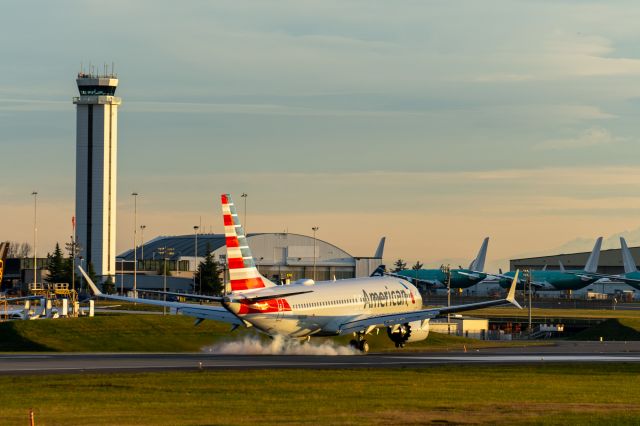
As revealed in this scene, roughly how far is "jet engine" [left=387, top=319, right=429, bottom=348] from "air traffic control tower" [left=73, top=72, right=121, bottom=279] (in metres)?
125

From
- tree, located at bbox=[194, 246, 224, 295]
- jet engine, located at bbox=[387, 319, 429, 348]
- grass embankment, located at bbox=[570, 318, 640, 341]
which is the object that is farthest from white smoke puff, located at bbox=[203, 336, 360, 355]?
tree, located at bbox=[194, 246, 224, 295]

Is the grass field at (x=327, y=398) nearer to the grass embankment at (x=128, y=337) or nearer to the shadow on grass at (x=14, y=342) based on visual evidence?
the grass embankment at (x=128, y=337)

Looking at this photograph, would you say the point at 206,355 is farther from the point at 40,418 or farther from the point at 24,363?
the point at 40,418

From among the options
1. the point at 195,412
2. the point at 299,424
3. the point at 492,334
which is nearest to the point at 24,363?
the point at 195,412

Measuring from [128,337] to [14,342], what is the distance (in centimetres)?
813

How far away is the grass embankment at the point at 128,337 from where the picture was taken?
268ft

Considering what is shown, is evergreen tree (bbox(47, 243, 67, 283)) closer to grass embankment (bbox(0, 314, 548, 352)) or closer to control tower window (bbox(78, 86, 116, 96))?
control tower window (bbox(78, 86, 116, 96))

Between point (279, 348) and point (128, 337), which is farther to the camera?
point (128, 337)

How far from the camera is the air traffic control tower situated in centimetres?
19500

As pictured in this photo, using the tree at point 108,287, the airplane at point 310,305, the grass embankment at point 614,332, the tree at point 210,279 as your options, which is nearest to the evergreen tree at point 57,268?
the tree at point 108,287

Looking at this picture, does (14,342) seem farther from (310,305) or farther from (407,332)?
(407,332)

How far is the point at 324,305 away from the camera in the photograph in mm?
71250

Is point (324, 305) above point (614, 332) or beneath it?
above

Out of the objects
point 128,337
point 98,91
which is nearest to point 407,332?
point 128,337
